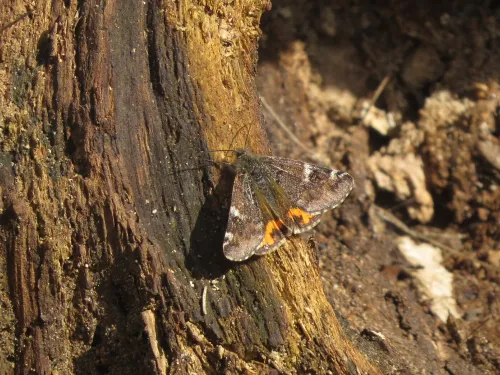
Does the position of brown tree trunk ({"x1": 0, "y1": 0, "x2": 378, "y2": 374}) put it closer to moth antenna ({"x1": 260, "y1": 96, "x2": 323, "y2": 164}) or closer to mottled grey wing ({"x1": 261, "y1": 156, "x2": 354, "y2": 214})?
mottled grey wing ({"x1": 261, "y1": 156, "x2": 354, "y2": 214})

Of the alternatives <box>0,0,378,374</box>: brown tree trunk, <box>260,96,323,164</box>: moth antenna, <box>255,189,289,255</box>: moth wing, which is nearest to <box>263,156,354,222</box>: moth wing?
<box>255,189,289,255</box>: moth wing

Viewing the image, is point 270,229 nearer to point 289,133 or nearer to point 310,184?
point 310,184

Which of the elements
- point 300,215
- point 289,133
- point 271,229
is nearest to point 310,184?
point 300,215

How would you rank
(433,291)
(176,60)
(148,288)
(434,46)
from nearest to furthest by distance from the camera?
1. (148,288)
2. (176,60)
3. (433,291)
4. (434,46)

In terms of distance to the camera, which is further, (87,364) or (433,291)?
(433,291)

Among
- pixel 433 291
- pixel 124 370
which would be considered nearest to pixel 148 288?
pixel 124 370

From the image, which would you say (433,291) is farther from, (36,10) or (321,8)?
(36,10)

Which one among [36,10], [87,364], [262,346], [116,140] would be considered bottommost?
[87,364]

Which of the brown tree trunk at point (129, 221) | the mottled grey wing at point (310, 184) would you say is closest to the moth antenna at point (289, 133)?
the mottled grey wing at point (310, 184)
